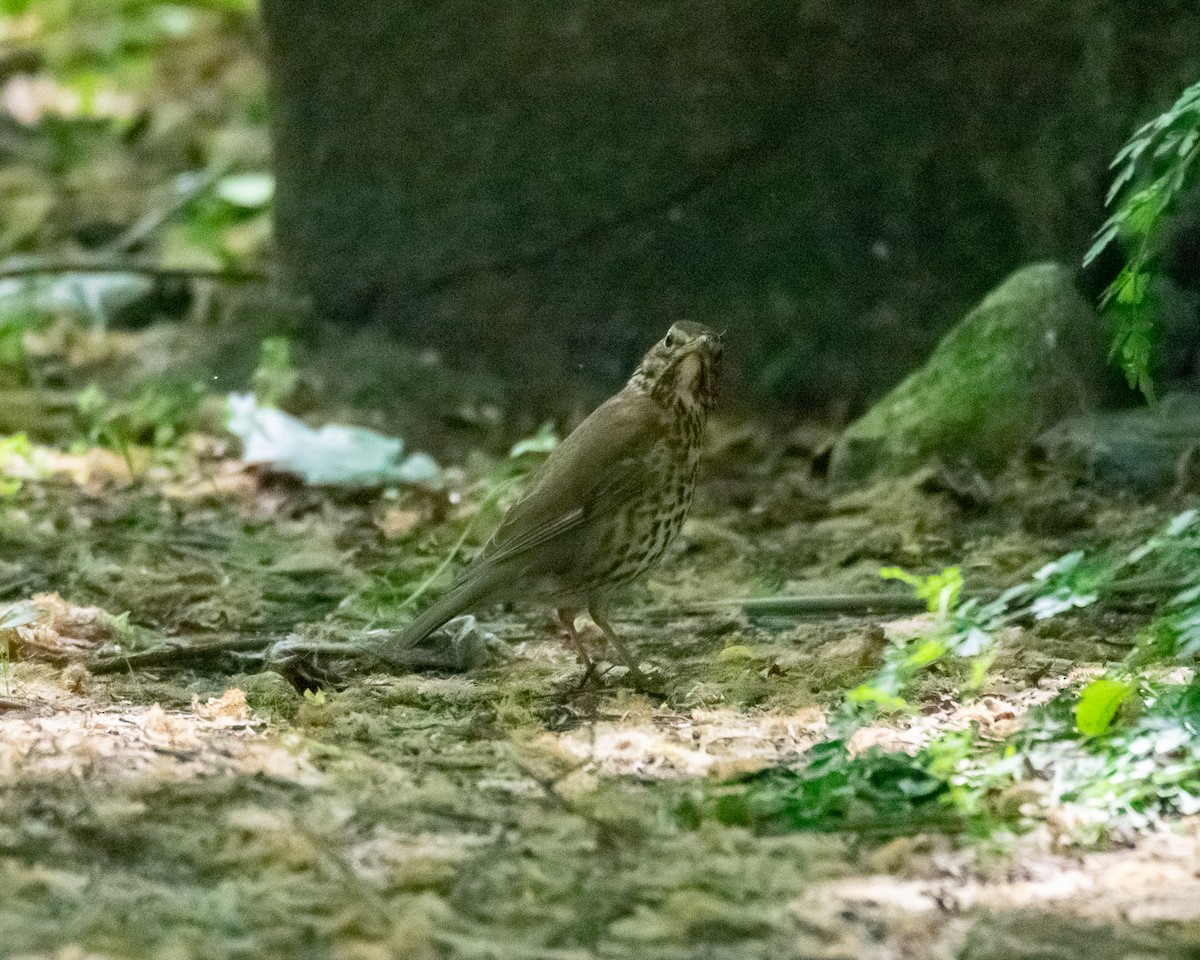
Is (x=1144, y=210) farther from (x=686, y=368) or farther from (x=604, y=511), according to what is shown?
(x=604, y=511)

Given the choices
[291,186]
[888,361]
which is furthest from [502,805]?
[291,186]

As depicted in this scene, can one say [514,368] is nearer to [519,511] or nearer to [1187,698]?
[519,511]

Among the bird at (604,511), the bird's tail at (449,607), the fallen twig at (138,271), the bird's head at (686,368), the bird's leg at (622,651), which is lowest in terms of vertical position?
the bird's leg at (622,651)

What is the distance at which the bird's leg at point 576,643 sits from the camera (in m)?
3.93

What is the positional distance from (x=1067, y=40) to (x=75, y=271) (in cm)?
439

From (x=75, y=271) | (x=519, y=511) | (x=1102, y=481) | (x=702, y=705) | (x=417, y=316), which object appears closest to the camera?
(x=702, y=705)

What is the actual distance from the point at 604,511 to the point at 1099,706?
1.40 m

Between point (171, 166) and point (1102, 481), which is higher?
point (171, 166)

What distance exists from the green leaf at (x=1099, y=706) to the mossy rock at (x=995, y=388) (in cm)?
263

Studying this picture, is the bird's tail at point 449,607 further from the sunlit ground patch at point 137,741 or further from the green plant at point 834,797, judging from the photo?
the green plant at point 834,797

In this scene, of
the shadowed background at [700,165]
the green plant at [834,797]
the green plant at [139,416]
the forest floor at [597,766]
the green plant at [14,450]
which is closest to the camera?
the forest floor at [597,766]

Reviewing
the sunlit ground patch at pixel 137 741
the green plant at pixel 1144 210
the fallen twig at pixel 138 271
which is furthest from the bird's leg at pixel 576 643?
the fallen twig at pixel 138 271

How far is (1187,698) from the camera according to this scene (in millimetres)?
2906

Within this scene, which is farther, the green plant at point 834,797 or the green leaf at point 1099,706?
the green leaf at point 1099,706
